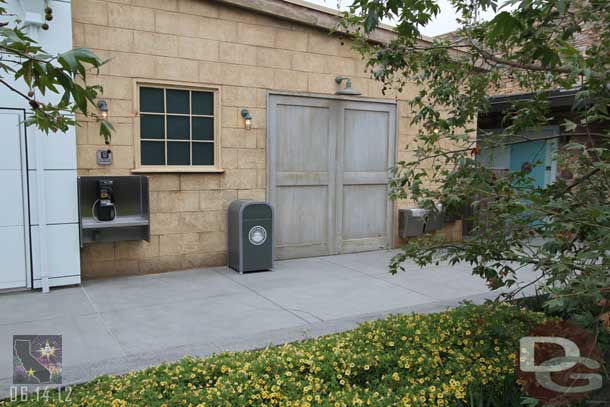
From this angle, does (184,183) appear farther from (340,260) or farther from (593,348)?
(593,348)

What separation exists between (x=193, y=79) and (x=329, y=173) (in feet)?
8.15

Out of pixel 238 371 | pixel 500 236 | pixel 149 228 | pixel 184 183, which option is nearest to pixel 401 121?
pixel 184 183

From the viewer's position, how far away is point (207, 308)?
199 inches

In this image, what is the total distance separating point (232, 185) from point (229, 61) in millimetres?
1693

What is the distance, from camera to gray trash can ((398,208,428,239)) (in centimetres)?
817

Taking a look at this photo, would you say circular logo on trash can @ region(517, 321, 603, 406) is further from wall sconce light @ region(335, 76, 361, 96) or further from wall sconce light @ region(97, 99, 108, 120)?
wall sconce light @ region(335, 76, 361, 96)

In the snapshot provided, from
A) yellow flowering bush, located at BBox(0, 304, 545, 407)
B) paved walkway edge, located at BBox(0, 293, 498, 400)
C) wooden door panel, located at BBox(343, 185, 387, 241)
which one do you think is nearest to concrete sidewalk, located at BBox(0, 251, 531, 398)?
paved walkway edge, located at BBox(0, 293, 498, 400)

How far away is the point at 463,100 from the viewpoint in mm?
4051

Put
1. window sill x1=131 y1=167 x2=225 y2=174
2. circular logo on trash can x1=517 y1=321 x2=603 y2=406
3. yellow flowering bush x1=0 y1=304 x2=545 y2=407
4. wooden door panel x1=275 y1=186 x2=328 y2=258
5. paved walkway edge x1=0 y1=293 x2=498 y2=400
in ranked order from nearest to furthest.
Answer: circular logo on trash can x1=517 y1=321 x2=603 y2=406
yellow flowering bush x1=0 y1=304 x2=545 y2=407
paved walkway edge x1=0 y1=293 x2=498 y2=400
window sill x1=131 y1=167 x2=225 y2=174
wooden door panel x1=275 y1=186 x2=328 y2=258

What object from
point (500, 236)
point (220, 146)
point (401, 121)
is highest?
point (401, 121)

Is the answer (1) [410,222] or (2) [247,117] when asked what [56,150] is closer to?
(2) [247,117]

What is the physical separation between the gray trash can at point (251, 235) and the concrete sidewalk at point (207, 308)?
0.18 m

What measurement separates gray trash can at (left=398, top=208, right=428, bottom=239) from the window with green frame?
3371mm

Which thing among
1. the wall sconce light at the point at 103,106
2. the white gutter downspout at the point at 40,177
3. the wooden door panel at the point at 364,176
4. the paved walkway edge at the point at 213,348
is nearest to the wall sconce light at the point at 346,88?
A: the wooden door panel at the point at 364,176
